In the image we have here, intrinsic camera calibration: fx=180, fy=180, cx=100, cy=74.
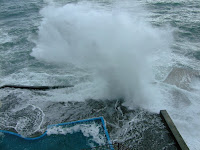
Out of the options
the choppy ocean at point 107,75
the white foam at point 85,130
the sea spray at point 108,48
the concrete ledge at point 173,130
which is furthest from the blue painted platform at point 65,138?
the concrete ledge at point 173,130

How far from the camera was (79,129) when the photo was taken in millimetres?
6254

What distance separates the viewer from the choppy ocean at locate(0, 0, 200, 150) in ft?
21.7

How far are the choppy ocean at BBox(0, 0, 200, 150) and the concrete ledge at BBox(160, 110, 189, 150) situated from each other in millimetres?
298

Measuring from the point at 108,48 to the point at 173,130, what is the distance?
17.6ft

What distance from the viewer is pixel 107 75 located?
8820 mm

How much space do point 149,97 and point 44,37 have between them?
9537 millimetres

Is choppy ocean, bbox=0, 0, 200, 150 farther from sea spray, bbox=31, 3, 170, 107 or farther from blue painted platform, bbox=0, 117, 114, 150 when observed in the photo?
blue painted platform, bbox=0, 117, 114, 150

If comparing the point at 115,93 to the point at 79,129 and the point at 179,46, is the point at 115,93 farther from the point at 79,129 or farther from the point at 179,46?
the point at 179,46

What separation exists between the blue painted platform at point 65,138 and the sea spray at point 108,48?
1767 mm

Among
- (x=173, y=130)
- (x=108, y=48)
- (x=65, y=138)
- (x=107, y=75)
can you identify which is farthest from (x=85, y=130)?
(x=108, y=48)

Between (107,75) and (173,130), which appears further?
(107,75)

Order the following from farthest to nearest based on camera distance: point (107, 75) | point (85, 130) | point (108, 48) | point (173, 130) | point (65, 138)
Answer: point (108, 48)
point (107, 75)
point (85, 130)
point (65, 138)
point (173, 130)

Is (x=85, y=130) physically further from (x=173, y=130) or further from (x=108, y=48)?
(x=108, y=48)

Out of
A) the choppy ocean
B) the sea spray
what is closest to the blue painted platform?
the choppy ocean
